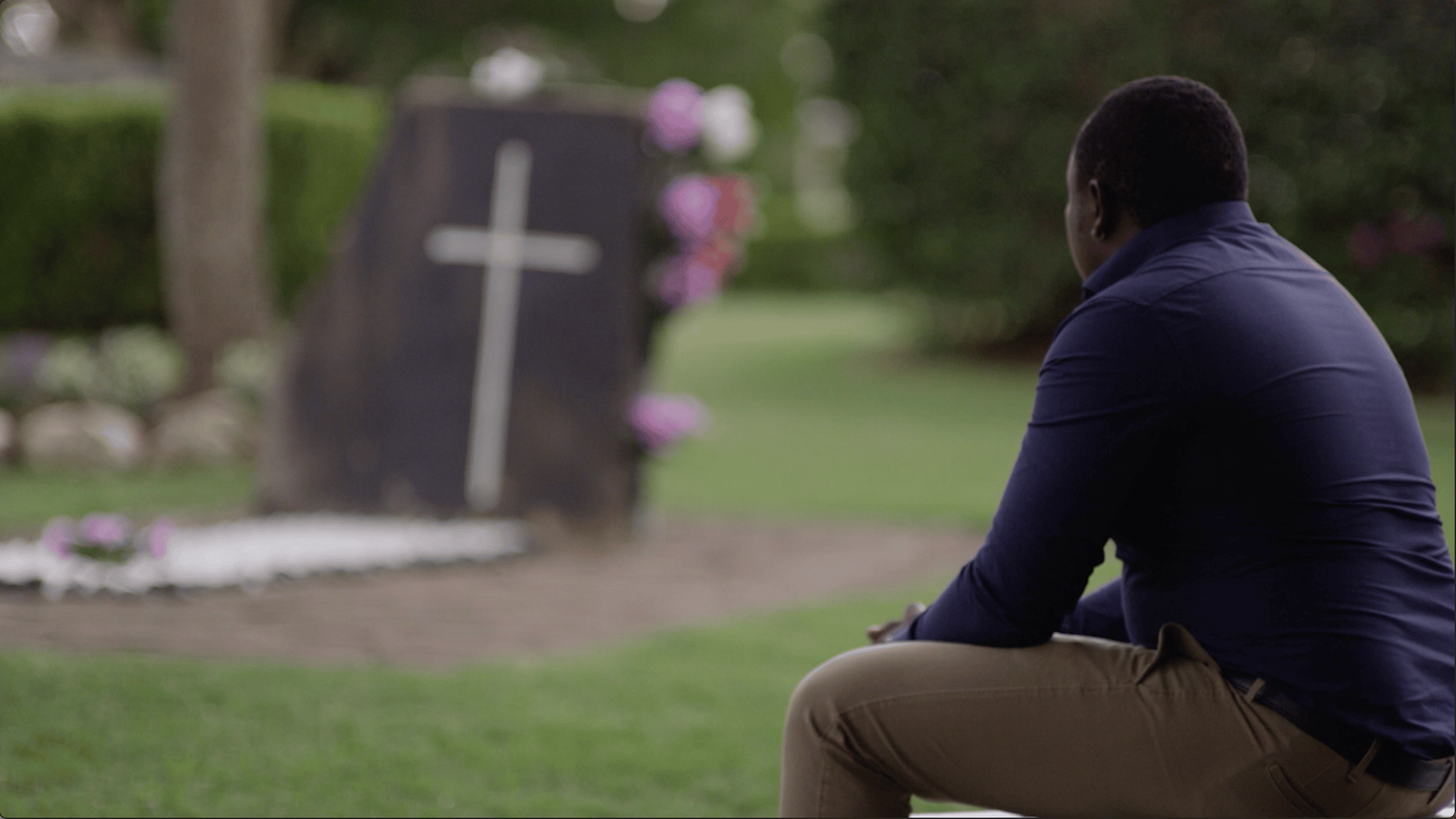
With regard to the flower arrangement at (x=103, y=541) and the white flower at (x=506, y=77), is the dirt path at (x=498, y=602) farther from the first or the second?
the white flower at (x=506, y=77)

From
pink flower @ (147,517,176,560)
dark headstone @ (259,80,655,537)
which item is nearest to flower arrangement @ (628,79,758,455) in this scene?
dark headstone @ (259,80,655,537)

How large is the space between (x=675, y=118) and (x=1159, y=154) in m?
4.51

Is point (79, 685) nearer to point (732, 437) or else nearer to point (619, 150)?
point (619, 150)

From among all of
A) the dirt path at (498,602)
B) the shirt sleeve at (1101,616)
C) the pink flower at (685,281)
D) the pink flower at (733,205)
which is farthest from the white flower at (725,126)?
the shirt sleeve at (1101,616)

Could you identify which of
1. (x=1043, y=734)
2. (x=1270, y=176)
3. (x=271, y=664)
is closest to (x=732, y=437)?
(x=1270, y=176)

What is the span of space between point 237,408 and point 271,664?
198 inches

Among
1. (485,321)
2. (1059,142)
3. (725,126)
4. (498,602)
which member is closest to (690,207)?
(725,126)

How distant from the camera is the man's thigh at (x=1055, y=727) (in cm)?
197

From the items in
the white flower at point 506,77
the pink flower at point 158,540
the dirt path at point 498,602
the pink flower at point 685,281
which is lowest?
the dirt path at point 498,602

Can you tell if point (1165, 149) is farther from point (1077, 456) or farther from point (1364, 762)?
point (1364, 762)

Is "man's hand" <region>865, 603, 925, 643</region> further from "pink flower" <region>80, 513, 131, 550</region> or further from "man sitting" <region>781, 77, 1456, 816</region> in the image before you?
"pink flower" <region>80, 513, 131, 550</region>

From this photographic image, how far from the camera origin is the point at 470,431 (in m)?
6.53

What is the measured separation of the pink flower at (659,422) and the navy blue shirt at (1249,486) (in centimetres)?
442

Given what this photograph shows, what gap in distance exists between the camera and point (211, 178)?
9.07 meters
